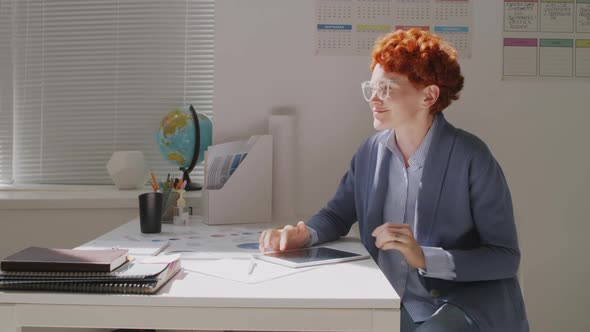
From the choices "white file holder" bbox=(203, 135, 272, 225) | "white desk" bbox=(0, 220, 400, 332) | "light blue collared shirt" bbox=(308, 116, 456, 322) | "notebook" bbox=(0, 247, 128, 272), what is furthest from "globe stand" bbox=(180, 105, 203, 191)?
"white desk" bbox=(0, 220, 400, 332)

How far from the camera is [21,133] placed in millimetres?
3238

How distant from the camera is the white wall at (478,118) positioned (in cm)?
258

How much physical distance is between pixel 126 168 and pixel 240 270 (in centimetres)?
162

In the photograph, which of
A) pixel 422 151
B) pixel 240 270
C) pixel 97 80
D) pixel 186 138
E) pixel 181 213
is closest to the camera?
pixel 240 270

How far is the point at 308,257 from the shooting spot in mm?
1654

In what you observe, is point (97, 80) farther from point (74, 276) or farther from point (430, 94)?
point (74, 276)

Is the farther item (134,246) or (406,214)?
(406,214)

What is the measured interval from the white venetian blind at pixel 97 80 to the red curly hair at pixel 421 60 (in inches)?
57.2

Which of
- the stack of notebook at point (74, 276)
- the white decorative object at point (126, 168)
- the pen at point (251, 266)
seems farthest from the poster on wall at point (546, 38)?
the stack of notebook at point (74, 276)

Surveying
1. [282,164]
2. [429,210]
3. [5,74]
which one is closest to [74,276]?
[429,210]

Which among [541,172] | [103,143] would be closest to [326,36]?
[541,172]

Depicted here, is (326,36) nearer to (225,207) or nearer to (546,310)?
(225,207)

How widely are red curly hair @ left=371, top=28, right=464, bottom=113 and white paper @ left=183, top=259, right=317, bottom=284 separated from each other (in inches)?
27.3

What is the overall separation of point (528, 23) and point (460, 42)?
0.97 ft
